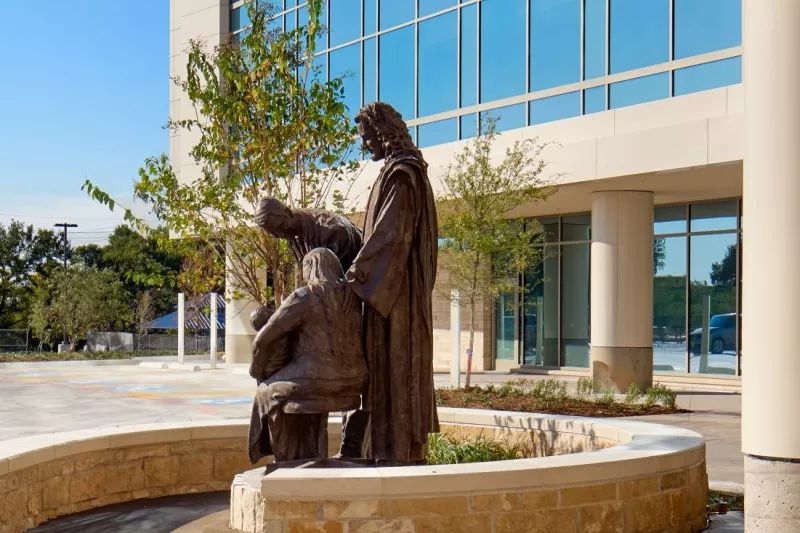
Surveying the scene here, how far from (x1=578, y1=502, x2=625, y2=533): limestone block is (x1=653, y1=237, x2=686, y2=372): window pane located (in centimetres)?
1945

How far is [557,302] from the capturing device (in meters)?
28.0

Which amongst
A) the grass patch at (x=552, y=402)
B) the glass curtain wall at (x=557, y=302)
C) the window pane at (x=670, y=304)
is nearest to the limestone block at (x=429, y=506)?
the grass patch at (x=552, y=402)

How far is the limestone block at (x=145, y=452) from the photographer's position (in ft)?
25.3

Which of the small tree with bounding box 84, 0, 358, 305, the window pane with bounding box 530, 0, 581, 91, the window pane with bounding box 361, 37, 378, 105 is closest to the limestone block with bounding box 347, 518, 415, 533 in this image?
the small tree with bounding box 84, 0, 358, 305

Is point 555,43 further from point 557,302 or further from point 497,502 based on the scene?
point 497,502

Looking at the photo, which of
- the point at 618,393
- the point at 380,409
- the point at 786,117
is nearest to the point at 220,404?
the point at 618,393

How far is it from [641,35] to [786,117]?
15943mm

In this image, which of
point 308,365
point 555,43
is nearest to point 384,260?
point 308,365

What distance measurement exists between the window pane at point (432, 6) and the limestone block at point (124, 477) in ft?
67.7

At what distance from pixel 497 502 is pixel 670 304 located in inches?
807

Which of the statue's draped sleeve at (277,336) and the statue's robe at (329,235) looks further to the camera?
the statue's robe at (329,235)

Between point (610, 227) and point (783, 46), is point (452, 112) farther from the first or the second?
point (783, 46)

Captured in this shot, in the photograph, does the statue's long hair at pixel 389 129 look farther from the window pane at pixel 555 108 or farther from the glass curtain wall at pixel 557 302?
the glass curtain wall at pixel 557 302

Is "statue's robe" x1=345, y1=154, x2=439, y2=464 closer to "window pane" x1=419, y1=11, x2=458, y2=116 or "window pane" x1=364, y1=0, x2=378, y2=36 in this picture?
"window pane" x1=419, y1=11, x2=458, y2=116
